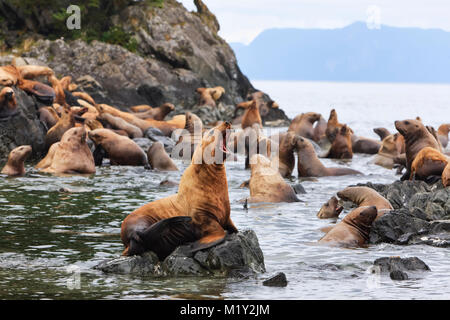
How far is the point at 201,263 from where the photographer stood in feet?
26.2

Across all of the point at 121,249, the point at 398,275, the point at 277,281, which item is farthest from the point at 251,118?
the point at 277,281

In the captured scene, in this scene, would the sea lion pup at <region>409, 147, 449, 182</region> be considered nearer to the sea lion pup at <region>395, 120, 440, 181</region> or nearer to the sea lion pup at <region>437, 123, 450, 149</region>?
the sea lion pup at <region>395, 120, 440, 181</region>

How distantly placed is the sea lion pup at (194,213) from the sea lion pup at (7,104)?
11.7 m

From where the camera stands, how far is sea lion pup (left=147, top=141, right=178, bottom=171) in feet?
59.1

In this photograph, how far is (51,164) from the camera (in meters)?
16.9

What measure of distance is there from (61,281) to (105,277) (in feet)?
1.49

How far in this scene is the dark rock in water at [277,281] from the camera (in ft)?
24.9

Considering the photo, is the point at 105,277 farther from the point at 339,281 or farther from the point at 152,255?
the point at 339,281

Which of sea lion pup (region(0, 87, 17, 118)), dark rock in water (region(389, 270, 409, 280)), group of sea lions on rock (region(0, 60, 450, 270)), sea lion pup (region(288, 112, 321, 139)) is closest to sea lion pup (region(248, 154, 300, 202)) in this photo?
group of sea lions on rock (region(0, 60, 450, 270))

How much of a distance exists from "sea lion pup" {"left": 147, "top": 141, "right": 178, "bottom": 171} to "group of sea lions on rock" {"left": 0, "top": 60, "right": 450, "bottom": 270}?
2cm

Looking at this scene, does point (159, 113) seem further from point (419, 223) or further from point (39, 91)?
point (419, 223)

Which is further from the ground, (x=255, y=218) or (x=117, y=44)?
(x=117, y=44)

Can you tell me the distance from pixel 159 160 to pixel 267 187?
502cm
